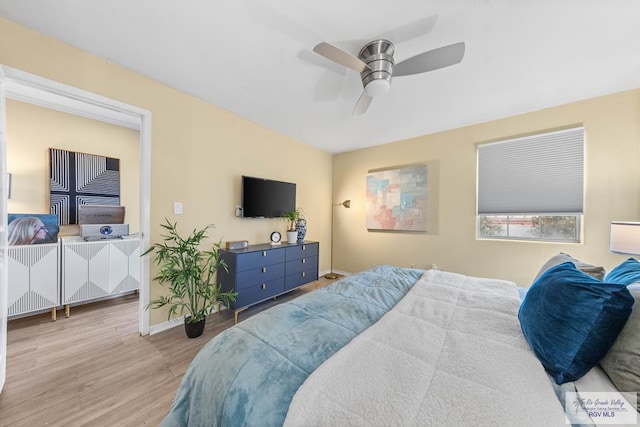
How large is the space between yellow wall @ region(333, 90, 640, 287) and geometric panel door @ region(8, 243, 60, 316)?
12.4ft

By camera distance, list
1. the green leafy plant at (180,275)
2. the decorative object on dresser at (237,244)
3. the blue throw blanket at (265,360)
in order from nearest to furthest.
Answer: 1. the blue throw blanket at (265,360)
2. the green leafy plant at (180,275)
3. the decorative object on dresser at (237,244)

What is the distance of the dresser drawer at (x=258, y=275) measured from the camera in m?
2.46

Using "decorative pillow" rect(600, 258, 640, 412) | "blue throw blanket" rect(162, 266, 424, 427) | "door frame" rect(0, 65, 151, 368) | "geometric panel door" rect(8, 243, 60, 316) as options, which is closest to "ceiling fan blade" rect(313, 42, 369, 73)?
"blue throw blanket" rect(162, 266, 424, 427)

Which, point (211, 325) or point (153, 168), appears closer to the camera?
point (153, 168)

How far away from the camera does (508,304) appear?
51.8 inches

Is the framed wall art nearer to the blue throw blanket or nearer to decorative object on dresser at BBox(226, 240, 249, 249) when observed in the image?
decorative object on dresser at BBox(226, 240, 249, 249)

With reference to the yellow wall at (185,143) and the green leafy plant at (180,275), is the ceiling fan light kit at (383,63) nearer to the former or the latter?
the yellow wall at (185,143)

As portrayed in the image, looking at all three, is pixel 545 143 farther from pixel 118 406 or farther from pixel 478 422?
pixel 118 406

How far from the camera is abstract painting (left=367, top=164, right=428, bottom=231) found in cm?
340

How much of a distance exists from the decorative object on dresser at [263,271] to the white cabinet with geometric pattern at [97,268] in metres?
1.37

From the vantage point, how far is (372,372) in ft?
2.52

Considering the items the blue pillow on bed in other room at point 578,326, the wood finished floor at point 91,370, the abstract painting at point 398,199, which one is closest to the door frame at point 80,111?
the wood finished floor at point 91,370

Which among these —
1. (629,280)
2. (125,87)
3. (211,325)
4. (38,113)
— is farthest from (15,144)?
(629,280)

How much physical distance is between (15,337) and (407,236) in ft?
14.9
